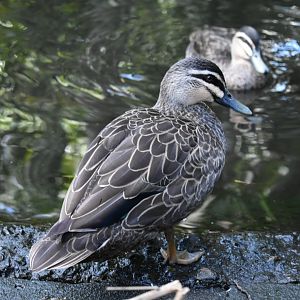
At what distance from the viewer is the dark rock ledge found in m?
4.23

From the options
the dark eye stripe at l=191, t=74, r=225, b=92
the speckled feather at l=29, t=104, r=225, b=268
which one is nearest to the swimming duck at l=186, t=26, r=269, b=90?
the dark eye stripe at l=191, t=74, r=225, b=92

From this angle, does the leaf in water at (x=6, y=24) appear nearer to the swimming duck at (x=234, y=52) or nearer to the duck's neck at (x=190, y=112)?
the swimming duck at (x=234, y=52)

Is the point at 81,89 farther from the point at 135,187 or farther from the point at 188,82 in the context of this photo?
the point at 135,187

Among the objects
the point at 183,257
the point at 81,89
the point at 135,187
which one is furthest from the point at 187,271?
the point at 81,89

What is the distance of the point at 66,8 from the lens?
30.1 ft

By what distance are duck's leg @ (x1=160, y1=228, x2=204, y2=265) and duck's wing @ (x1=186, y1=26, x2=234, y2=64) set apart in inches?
163

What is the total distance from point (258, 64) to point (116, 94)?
1.69 metres

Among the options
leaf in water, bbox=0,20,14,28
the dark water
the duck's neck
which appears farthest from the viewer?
leaf in water, bbox=0,20,14,28

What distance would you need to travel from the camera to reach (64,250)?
3982mm

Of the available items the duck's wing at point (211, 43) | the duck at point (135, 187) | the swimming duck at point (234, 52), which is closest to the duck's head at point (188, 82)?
the duck at point (135, 187)

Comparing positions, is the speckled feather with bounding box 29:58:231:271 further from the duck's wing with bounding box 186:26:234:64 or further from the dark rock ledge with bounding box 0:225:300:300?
the duck's wing with bounding box 186:26:234:64

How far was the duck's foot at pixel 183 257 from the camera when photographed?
450 cm

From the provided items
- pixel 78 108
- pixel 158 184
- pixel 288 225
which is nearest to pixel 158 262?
pixel 158 184

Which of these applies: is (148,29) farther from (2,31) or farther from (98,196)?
(98,196)
